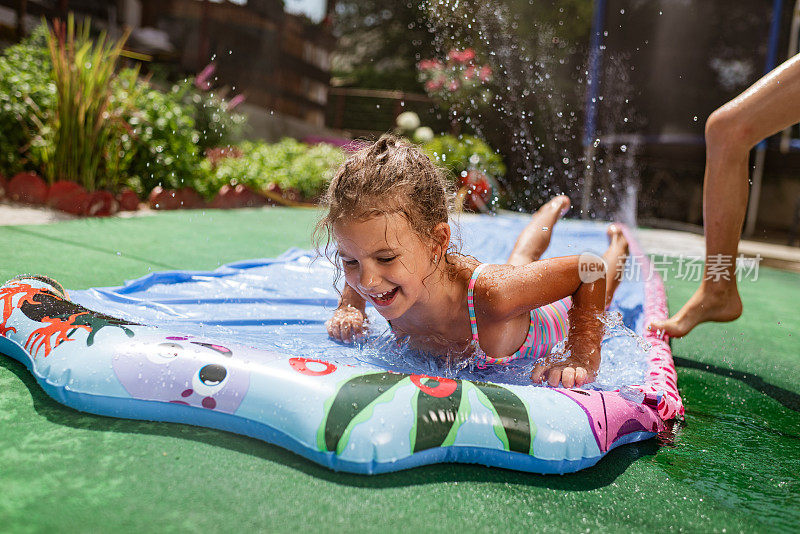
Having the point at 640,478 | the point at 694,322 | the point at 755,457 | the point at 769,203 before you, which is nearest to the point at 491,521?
the point at 640,478

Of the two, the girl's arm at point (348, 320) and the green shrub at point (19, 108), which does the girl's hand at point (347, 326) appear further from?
the green shrub at point (19, 108)

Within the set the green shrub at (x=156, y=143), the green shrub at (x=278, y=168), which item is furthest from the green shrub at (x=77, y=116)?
the green shrub at (x=278, y=168)

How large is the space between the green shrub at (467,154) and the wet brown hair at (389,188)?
6.57 m

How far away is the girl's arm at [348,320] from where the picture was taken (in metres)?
2.44

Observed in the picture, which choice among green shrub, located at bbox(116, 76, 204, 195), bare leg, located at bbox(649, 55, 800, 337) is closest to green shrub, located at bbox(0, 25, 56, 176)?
green shrub, located at bbox(116, 76, 204, 195)

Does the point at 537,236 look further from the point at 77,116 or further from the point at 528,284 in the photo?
the point at 77,116

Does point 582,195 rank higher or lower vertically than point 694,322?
higher

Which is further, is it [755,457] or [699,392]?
[699,392]

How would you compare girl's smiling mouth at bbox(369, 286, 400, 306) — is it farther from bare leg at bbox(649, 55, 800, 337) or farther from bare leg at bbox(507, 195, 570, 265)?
bare leg at bbox(649, 55, 800, 337)

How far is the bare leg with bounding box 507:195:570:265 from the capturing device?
2.78m

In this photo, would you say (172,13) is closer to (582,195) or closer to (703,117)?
(582,195)

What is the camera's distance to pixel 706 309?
253cm

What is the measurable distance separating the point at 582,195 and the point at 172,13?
22.3 feet

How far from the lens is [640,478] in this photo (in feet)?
4.94
